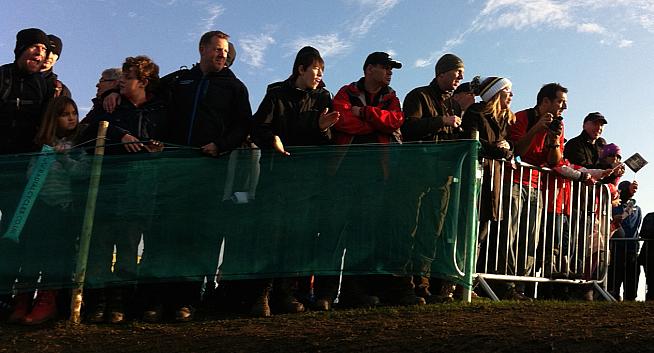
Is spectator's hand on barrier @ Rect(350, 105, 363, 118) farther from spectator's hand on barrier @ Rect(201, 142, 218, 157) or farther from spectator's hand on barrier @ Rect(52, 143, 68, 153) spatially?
spectator's hand on barrier @ Rect(52, 143, 68, 153)

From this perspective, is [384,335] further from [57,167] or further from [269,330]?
[57,167]

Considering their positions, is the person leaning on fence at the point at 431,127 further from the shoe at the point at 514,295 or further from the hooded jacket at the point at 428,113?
the shoe at the point at 514,295

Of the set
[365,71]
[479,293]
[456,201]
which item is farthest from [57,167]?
[479,293]

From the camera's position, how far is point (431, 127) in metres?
7.62

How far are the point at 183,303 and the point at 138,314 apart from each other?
0.41 m

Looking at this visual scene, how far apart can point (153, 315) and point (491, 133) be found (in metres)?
3.77

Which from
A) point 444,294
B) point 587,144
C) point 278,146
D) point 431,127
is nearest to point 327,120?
point 278,146

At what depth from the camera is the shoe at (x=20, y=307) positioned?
6875 mm

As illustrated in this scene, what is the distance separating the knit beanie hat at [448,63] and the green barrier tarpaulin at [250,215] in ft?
3.70

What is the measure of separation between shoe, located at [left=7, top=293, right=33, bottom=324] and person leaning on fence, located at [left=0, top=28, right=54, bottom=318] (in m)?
0.23

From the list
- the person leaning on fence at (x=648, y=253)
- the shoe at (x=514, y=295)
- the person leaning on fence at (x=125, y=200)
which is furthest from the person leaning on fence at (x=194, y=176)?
the person leaning on fence at (x=648, y=253)

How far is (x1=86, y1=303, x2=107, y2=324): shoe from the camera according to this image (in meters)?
6.80

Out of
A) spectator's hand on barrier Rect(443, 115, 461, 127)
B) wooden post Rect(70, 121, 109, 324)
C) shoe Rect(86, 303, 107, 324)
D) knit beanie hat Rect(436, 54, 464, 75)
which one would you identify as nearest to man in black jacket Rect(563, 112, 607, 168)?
knit beanie hat Rect(436, 54, 464, 75)

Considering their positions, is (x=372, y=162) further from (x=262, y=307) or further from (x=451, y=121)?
(x=262, y=307)
